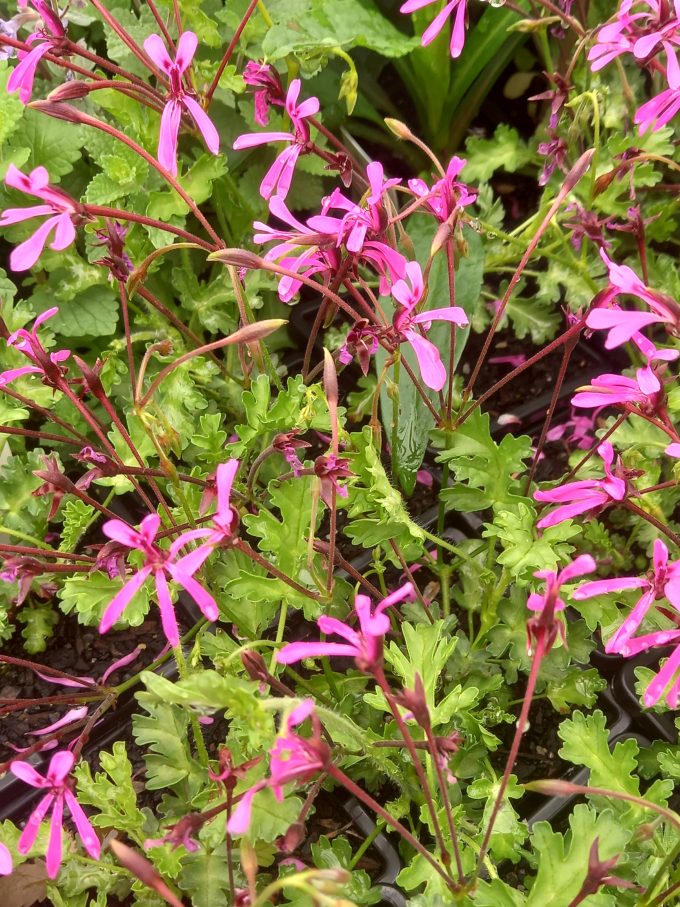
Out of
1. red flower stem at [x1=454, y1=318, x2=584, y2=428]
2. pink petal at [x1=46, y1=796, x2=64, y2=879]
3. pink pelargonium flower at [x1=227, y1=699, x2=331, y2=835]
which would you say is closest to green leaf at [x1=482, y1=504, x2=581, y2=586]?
red flower stem at [x1=454, y1=318, x2=584, y2=428]

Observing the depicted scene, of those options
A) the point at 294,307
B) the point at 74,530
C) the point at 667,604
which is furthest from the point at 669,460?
the point at 74,530

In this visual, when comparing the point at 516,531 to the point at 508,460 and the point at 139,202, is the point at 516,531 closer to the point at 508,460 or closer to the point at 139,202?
the point at 508,460

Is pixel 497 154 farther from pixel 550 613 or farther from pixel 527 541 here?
pixel 550 613

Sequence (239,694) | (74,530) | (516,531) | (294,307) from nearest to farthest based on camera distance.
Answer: (239,694) < (516,531) < (74,530) < (294,307)

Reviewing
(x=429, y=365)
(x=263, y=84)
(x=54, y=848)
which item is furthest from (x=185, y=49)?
(x=54, y=848)

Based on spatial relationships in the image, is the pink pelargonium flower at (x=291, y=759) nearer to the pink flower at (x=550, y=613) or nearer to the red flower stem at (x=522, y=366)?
the pink flower at (x=550, y=613)

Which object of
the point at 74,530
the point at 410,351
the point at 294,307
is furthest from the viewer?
the point at 294,307

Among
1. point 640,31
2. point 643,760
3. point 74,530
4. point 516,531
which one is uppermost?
point 640,31

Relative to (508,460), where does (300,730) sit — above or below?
below

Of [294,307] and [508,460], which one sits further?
[294,307]
